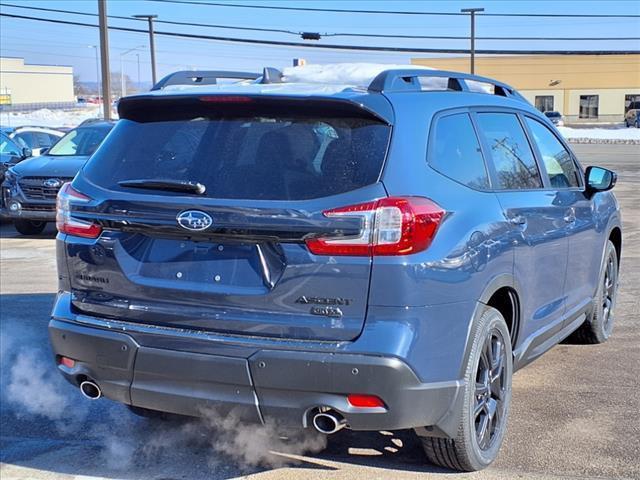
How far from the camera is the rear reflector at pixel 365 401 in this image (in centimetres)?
335

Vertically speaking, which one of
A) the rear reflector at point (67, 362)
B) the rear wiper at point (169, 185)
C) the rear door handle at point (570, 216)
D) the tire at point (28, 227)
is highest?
the rear wiper at point (169, 185)

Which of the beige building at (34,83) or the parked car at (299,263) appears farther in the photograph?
the beige building at (34,83)

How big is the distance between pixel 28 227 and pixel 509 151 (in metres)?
10.2

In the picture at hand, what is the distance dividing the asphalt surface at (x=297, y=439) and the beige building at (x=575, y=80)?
75055 mm

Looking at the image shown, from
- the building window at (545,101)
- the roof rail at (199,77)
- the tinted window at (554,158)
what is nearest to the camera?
the roof rail at (199,77)

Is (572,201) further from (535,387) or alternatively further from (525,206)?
(535,387)

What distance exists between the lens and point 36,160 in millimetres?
12789

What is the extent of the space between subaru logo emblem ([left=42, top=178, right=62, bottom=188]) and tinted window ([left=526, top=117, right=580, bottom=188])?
8483mm

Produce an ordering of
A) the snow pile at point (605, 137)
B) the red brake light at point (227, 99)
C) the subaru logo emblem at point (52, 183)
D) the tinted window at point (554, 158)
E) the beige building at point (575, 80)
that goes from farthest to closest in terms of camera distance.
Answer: the beige building at point (575, 80) → the snow pile at point (605, 137) → the subaru logo emblem at point (52, 183) → the tinted window at point (554, 158) → the red brake light at point (227, 99)

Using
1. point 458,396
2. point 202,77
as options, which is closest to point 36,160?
point 202,77

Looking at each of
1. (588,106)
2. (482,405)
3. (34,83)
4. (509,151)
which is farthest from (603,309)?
(34,83)

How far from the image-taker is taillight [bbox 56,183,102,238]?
3.81 meters

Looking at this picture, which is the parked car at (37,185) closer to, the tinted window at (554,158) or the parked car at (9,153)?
the parked car at (9,153)

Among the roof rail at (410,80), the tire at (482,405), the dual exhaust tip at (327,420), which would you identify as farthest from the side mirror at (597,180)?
the dual exhaust tip at (327,420)
